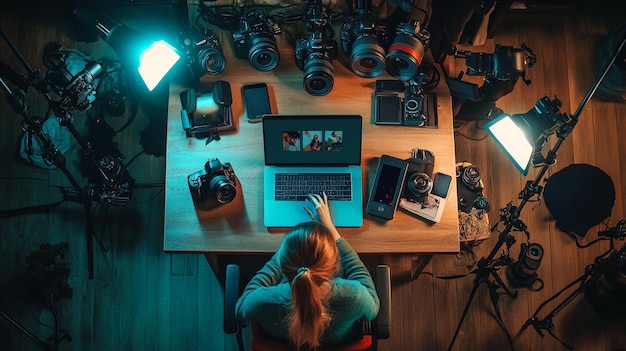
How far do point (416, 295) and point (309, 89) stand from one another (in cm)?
129

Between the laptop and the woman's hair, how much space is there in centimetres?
41

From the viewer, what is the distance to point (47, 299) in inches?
119

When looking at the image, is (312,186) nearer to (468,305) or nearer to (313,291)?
(313,291)

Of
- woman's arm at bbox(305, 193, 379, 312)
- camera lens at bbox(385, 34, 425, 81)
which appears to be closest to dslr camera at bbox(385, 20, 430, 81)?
camera lens at bbox(385, 34, 425, 81)

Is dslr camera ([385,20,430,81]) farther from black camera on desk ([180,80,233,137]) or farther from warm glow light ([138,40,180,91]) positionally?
warm glow light ([138,40,180,91])

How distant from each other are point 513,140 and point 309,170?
34.2 inches

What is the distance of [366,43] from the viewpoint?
7.84ft

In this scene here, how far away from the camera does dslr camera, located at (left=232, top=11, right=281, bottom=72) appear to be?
245 centimetres

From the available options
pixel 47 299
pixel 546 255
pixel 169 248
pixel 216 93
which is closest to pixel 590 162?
pixel 546 255

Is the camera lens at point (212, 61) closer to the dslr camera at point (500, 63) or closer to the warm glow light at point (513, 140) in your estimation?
the dslr camera at point (500, 63)

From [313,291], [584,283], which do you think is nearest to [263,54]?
[313,291]

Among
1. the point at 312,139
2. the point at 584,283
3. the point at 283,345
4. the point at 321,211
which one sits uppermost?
the point at 312,139

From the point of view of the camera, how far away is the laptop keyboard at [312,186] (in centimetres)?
240

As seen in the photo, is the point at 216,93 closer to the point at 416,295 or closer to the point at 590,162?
the point at 416,295
